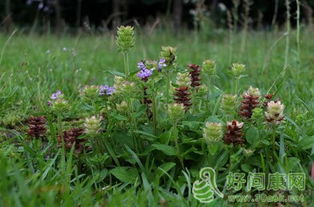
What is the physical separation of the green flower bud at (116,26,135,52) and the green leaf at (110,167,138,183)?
1.42 ft

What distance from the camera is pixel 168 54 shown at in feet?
5.74

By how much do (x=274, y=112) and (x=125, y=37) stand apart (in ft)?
1.93

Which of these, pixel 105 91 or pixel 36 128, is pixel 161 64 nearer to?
pixel 105 91

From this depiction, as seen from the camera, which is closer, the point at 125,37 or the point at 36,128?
the point at 125,37

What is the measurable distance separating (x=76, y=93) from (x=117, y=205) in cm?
158

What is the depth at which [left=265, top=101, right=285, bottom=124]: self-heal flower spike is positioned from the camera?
1.66 m

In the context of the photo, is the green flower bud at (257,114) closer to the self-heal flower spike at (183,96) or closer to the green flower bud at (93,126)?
the self-heal flower spike at (183,96)

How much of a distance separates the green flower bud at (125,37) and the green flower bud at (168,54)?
124 mm

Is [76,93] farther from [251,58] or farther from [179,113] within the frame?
[251,58]

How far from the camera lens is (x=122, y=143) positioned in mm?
1840

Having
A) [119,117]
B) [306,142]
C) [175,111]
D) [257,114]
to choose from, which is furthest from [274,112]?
[119,117]

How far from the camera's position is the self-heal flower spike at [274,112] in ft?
5.46

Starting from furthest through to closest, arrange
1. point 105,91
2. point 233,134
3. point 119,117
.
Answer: point 105,91
point 119,117
point 233,134

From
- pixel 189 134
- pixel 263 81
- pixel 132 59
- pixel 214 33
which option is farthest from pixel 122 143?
pixel 214 33
